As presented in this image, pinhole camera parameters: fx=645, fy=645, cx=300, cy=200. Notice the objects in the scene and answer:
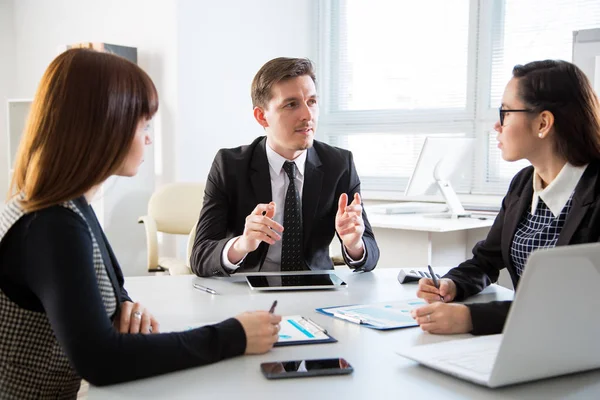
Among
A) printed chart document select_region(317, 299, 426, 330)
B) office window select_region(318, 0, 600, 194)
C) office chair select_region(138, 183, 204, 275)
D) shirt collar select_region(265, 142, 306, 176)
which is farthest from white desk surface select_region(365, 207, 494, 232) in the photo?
printed chart document select_region(317, 299, 426, 330)

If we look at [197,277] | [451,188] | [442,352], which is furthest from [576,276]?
[451,188]

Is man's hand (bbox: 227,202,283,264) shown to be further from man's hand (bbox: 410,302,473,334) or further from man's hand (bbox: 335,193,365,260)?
man's hand (bbox: 410,302,473,334)

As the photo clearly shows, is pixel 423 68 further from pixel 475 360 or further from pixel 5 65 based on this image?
pixel 475 360

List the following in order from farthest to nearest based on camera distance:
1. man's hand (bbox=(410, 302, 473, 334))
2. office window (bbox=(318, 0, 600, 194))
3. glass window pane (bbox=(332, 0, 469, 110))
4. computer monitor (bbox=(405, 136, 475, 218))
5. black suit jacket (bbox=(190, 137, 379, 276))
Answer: glass window pane (bbox=(332, 0, 469, 110)) < office window (bbox=(318, 0, 600, 194)) < computer monitor (bbox=(405, 136, 475, 218)) < black suit jacket (bbox=(190, 137, 379, 276)) < man's hand (bbox=(410, 302, 473, 334))

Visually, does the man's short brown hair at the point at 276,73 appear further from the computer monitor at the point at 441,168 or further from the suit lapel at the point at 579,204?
the computer monitor at the point at 441,168

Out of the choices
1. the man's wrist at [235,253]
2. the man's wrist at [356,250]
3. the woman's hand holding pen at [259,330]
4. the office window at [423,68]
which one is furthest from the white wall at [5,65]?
the woman's hand holding pen at [259,330]

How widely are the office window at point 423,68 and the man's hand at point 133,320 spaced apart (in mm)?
3661

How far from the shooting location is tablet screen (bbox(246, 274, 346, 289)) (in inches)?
73.2

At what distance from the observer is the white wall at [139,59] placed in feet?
15.0

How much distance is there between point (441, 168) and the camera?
12.8 ft

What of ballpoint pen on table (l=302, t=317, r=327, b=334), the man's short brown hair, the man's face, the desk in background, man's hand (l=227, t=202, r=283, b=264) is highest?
the man's short brown hair

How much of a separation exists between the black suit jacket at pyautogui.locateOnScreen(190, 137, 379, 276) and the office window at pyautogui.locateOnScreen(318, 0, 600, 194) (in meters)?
2.59

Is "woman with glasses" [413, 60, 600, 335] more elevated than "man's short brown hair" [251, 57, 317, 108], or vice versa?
"man's short brown hair" [251, 57, 317, 108]

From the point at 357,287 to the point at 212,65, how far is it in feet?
10.4
